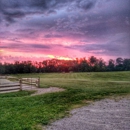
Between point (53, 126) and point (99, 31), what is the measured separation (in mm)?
17756

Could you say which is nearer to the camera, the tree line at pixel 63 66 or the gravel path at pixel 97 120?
the gravel path at pixel 97 120

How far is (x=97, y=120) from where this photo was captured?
744 cm

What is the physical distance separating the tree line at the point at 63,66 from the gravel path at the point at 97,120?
201 ft

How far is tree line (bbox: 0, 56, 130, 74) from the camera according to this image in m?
70.6

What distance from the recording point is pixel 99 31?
22.3 m

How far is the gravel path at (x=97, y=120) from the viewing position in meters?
6.57

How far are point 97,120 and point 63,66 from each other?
73676 millimetres

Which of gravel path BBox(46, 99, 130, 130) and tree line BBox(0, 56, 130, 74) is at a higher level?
tree line BBox(0, 56, 130, 74)

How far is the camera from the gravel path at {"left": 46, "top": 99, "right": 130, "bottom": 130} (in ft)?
21.5

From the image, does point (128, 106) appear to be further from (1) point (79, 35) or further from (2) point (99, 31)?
(1) point (79, 35)

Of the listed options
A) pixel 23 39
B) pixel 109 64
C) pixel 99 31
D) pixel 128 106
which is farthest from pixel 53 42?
pixel 109 64

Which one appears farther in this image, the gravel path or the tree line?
the tree line

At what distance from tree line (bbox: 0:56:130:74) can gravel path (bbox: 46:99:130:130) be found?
61.2 meters

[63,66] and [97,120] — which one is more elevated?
[63,66]
